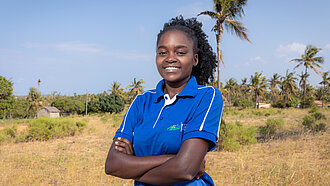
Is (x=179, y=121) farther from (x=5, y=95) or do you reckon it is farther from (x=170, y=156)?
(x=5, y=95)

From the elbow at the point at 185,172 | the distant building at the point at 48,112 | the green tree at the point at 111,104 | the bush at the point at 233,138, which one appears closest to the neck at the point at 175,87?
the elbow at the point at 185,172

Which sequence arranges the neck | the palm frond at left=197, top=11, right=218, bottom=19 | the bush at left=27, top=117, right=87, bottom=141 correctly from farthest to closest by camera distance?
1. the bush at left=27, top=117, right=87, bottom=141
2. the palm frond at left=197, top=11, right=218, bottom=19
3. the neck

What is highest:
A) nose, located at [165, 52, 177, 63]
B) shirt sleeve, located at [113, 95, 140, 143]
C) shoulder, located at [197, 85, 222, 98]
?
nose, located at [165, 52, 177, 63]

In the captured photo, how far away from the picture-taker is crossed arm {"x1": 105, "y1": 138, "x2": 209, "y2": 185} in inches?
56.3

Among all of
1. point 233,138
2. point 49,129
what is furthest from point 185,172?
point 49,129

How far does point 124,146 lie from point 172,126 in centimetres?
43

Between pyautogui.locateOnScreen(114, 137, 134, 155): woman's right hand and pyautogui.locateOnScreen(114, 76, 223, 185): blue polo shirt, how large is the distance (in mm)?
78

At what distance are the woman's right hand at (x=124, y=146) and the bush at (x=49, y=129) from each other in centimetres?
1488

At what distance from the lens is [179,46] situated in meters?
1.65

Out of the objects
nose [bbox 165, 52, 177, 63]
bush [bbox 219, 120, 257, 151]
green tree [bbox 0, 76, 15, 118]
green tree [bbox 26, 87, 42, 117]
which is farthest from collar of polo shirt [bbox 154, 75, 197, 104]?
green tree [bbox 26, 87, 42, 117]

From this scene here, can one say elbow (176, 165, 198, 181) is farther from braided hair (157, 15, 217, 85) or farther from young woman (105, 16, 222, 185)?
braided hair (157, 15, 217, 85)

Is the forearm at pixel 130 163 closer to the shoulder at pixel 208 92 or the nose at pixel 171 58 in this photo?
the shoulder at pixel 208 92

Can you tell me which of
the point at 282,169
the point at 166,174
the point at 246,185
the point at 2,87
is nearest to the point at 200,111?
the point at 166,174

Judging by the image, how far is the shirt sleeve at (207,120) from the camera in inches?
58.3
